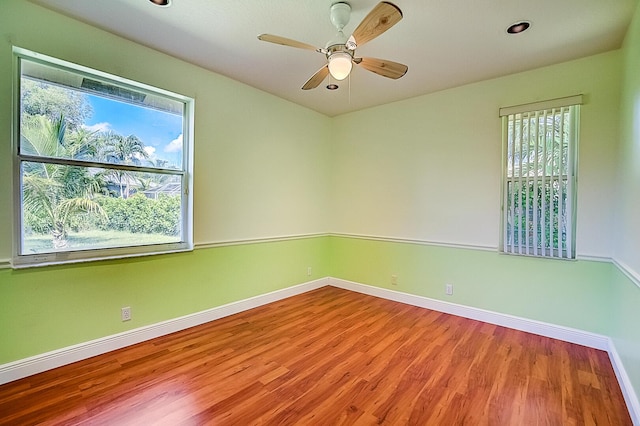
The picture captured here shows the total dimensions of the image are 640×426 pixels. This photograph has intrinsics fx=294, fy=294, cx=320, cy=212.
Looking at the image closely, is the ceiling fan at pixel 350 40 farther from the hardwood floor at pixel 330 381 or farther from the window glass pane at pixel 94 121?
the hardwood floor at pixel 330 381

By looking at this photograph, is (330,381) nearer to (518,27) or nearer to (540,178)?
(540,178)

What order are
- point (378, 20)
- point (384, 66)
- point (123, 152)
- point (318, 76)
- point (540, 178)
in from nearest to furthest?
point (378, 20) → point (384, 66) → point (318, 76) → point (123, 152) → point (540, 178)

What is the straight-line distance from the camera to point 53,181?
7.68 ft

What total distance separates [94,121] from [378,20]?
8.01ft

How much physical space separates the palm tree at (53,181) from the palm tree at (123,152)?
0.21m

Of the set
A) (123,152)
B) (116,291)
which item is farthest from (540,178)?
(116,291)

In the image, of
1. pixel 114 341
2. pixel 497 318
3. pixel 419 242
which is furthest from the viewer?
pixel 419 242

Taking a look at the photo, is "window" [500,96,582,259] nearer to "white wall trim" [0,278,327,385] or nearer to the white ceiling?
the white ceiling

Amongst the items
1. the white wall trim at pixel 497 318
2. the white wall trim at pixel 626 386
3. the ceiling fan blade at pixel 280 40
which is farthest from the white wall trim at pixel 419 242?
the ceiling fan blade at pixel 280 40

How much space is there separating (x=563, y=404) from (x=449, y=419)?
2.77 ft

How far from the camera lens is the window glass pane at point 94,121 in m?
2.26

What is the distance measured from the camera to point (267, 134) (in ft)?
12.7

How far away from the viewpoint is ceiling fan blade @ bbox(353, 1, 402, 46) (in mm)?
1625

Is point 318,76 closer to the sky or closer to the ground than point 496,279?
closer to the sky
